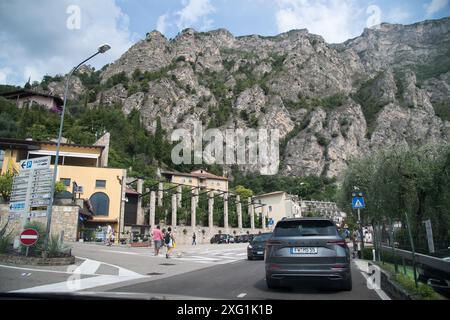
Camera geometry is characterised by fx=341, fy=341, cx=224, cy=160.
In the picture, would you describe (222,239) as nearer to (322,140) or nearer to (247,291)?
(247,291)

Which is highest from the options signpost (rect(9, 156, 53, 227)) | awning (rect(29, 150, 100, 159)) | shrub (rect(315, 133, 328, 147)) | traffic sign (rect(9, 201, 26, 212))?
shrub (rect(315, 133, 328, 147))

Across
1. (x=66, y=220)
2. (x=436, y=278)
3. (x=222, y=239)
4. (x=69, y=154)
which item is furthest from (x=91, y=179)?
(x=436, y=278)

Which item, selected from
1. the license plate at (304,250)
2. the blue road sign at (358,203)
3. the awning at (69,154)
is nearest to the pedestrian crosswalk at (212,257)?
the blue road sign at (358,203)

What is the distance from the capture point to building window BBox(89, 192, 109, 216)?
43.5 meters

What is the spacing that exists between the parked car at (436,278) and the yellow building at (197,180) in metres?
72.6

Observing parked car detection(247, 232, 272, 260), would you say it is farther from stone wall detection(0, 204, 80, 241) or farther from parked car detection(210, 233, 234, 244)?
parked car detection(210, 233, 234, 244)

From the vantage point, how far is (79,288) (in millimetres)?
8047

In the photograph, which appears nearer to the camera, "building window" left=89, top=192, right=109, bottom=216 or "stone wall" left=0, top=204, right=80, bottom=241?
"stone wall" left=0, top=204, right=80, bottom=241

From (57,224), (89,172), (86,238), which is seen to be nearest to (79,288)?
(57,224)

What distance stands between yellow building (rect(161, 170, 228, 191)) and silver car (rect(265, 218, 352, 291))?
237 feet

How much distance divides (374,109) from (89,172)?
117 m

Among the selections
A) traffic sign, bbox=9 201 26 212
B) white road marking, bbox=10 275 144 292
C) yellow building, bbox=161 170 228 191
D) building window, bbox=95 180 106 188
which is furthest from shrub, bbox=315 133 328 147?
→ white road marking, bbox=10 275 144 292

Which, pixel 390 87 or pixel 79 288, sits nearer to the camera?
pixel 79 288
